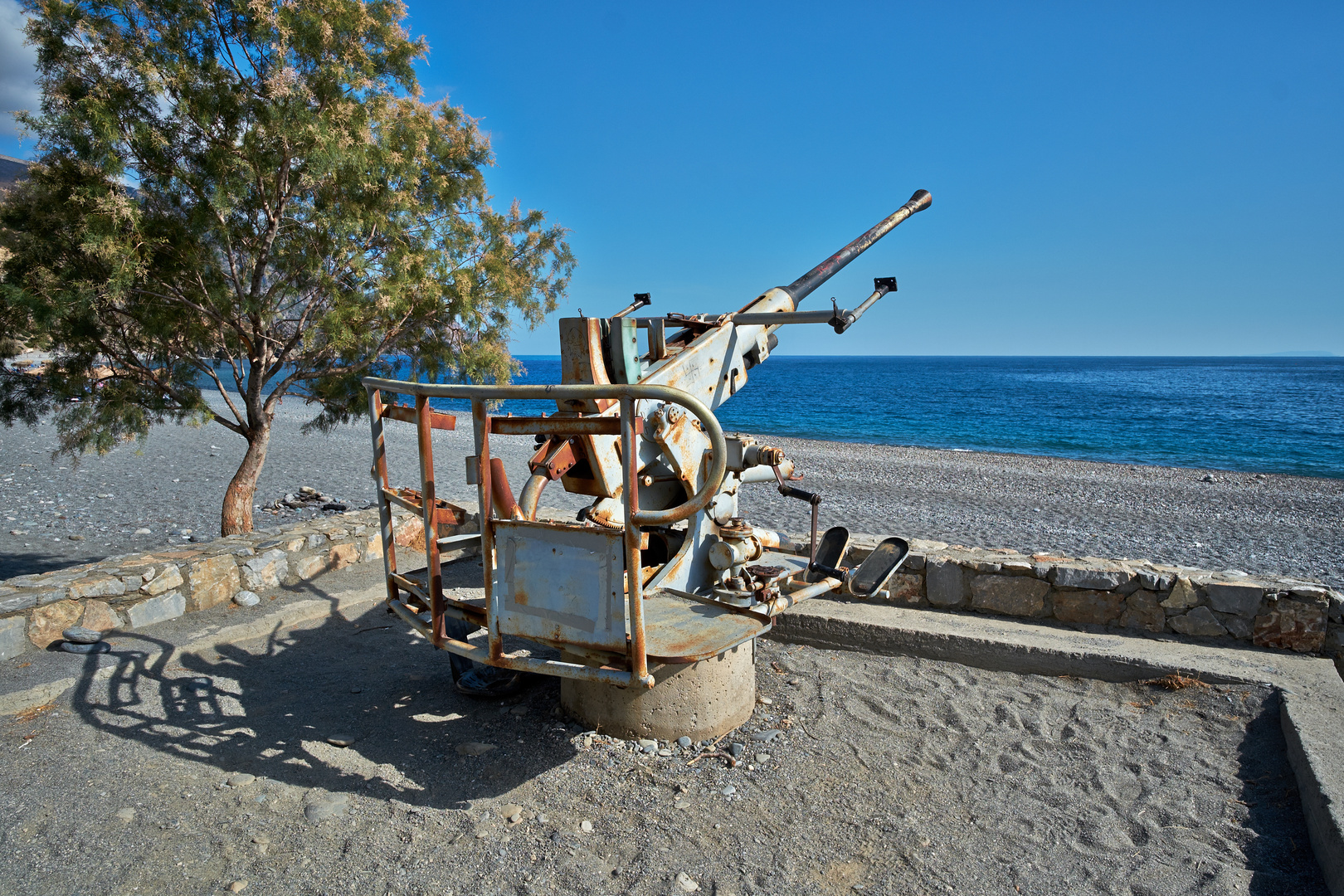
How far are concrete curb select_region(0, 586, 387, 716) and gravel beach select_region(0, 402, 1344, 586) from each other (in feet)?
8.20

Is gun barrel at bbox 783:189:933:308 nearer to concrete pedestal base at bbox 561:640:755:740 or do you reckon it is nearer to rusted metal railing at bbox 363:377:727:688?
rusted metal railing at bbox 363:377:727:688

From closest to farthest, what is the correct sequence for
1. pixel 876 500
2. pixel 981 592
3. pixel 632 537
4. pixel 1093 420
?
1. pixel 632 537
2. pixel 981 592
3. pixel 876 500
4. pixel 1093 420

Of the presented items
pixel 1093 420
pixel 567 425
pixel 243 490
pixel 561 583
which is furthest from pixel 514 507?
pixel 1093 420

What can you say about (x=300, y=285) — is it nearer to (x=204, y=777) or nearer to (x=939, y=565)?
(x=204, y=777)

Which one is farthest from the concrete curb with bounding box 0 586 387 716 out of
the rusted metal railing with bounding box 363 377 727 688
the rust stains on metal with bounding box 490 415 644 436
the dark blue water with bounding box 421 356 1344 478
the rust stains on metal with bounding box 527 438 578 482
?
the dark blue water with bounding box 421 356 1344 478

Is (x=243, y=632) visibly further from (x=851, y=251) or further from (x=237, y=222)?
(x=851, y=251)

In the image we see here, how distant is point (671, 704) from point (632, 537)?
1495mm

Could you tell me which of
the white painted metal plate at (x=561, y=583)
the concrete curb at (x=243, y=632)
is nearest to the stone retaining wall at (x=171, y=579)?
the concrete curb at (x=243, y=632)

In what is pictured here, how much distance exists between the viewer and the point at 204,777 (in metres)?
3.68

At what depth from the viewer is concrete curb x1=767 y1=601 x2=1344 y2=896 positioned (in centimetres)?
360

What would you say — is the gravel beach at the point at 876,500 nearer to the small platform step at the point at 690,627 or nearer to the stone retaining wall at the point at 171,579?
the stone retaining wall at the point at 171,579

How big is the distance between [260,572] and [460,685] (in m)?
2.65

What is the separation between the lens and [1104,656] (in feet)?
15.6

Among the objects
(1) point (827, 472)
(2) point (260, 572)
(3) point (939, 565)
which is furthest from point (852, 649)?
(1) point (827, 472)
